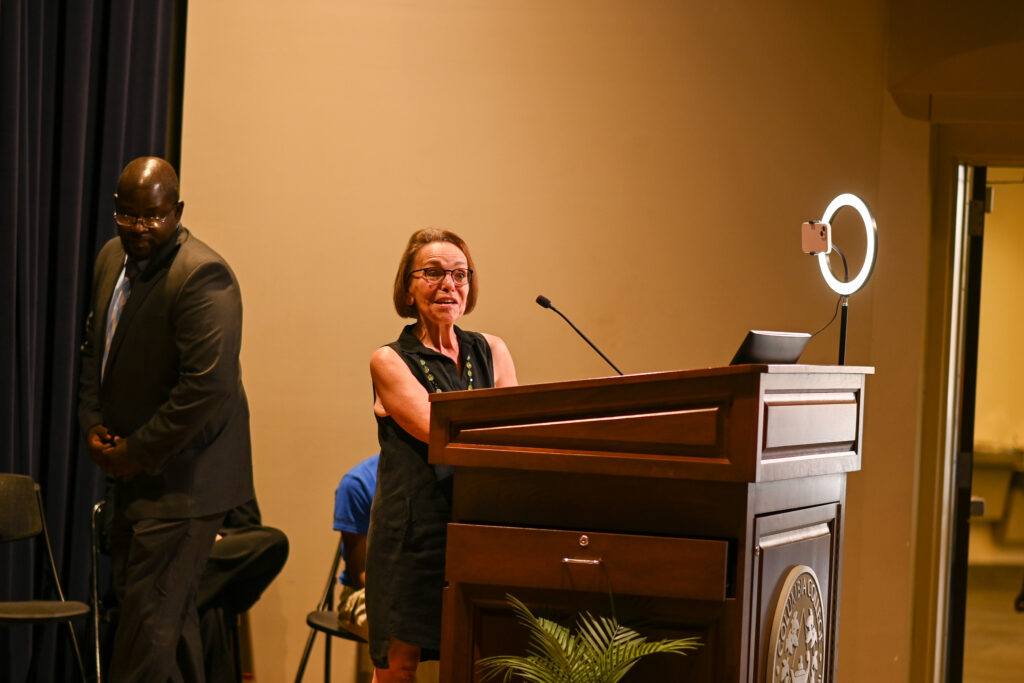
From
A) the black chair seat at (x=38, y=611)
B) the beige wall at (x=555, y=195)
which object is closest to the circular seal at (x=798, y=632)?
the beige wall at (x=555, y=195)

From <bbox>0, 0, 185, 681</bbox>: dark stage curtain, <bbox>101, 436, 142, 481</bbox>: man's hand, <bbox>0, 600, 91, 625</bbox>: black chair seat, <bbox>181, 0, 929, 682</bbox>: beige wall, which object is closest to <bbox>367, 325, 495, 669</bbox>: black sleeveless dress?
<bbox>101, 436, 142, 481</bbox>: man's hand

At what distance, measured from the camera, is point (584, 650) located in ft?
6.80

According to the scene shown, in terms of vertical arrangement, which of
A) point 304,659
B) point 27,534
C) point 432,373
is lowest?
point 304,659

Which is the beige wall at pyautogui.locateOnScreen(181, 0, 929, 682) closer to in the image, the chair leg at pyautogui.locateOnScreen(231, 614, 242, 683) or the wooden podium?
the chair leg at pyautogui.locateOnScreen(231, 614, 242, 683)

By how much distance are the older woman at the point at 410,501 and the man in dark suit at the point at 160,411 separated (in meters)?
0.85

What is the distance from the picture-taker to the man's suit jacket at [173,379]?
325 cm

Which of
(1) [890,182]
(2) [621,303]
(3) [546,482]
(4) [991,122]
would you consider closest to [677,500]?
(3) [546,482]

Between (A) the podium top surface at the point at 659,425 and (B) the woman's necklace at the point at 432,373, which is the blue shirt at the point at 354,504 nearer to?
(B) the woman's necklace at the point at 432,373

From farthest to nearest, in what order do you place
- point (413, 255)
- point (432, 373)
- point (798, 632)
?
1. point (413, 255)
2. point (432, 373)
3. point (798, 632)

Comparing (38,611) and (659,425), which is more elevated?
(659,425)

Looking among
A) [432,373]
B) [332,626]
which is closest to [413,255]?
[432,373]

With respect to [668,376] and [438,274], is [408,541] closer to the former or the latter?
Result: [438,274]

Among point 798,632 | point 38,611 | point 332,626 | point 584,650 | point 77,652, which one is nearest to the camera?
point 584,650

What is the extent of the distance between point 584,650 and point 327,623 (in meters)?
1.82
